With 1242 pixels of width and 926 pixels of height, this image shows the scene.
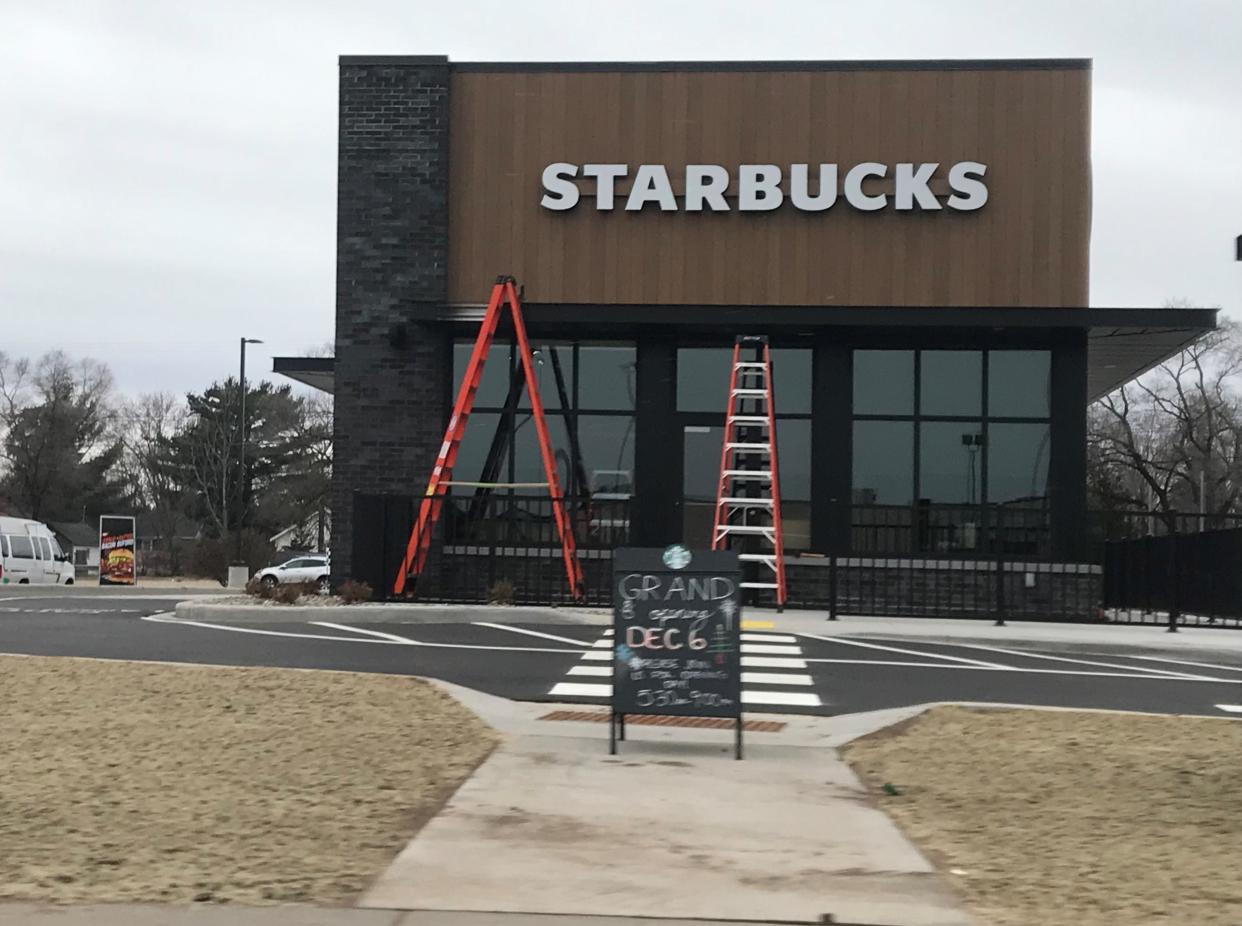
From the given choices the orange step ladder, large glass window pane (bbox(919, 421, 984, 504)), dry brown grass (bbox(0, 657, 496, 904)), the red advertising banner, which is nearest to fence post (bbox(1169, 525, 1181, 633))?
large glass window pane (bbox(919, 421, 984, 504))

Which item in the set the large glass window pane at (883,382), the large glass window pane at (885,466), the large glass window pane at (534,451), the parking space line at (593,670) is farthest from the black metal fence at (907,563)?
the parking space line at (593,670)

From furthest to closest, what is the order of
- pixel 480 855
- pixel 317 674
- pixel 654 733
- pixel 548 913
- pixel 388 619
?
pixel 388 619 < pixel 317 674 < pixel 654 733 < pixel 480 855 < pixel 548 913

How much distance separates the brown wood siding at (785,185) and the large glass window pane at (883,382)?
2.91ft

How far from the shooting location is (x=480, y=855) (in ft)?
21.7

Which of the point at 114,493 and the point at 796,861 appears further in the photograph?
the point at 114,493

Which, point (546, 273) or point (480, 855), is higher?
point (546, 273)

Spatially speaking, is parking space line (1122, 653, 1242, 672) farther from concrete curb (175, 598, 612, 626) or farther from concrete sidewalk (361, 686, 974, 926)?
concrete sidewalk (361, 686, 974, 926)

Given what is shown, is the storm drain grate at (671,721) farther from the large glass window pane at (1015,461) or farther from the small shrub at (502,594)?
the large glass window pane at (1015,461)

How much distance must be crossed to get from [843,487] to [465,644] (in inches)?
336

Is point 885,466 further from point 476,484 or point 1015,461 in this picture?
point 476,484

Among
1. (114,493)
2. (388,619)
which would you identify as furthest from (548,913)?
(114,493)

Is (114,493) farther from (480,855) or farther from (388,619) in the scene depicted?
(480,855)

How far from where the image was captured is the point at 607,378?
2295cm

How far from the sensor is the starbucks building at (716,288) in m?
22.0
